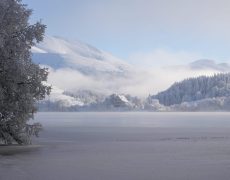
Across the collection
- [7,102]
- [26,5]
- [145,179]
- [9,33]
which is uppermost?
[26,5]

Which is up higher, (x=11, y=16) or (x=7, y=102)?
(x=11, y=16)

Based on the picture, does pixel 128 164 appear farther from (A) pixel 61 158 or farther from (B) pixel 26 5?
(B) pixel 26 5

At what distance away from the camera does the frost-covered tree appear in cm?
4375

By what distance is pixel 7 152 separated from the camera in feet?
135

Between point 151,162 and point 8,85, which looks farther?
point 8,85

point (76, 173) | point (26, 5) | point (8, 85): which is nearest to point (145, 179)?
point (76, 173)

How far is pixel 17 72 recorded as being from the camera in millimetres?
43438

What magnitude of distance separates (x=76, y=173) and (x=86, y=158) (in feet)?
25.9

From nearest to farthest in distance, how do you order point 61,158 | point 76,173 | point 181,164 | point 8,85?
1. point 76,173
2. point 181,164
3. point 61,158
4. point 8,85

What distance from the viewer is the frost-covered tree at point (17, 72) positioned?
43.8 metres

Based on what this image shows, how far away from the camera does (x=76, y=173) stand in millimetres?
29109

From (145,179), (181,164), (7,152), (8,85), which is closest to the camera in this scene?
(145,179)

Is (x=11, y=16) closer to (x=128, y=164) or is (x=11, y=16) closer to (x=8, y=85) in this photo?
(x=8, y=85)

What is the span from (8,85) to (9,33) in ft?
15.1
